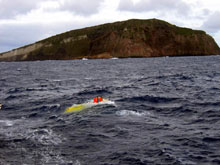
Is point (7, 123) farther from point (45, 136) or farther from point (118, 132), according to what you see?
point (118, 132)

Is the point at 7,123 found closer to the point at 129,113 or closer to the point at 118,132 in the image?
the point at 118,132

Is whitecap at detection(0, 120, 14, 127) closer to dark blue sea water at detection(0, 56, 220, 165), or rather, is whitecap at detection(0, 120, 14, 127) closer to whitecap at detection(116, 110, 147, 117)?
dark blue sea water at detection(0, 56, 220, 165)

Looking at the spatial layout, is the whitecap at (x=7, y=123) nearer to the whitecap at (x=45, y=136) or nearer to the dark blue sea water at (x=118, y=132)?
the dark blue sea water at (x=118, y=132)

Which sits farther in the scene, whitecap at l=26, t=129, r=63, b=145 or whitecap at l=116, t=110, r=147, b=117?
whitecap at l=116, t=110, r=147, b=117

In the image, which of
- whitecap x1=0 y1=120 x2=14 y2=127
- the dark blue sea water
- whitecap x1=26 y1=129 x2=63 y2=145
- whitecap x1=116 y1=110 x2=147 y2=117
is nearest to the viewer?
the dark blue sea water

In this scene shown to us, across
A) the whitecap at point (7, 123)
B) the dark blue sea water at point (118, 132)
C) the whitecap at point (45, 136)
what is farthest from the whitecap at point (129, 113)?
the whitecap at point (7, 123)

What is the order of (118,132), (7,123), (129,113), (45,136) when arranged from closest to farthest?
(45,136)
(118,132)
(7,123)
(129,113)

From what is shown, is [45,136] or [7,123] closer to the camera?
[45,136]

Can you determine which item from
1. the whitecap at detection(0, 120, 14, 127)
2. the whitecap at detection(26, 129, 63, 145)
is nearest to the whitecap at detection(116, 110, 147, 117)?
the whitecap at detection(26, 129, 63, 145)

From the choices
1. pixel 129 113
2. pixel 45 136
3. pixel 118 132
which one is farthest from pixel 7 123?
pixel 129 113

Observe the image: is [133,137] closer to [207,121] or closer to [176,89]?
[207,121]

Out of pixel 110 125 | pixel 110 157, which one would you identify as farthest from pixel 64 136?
pixel 110 157

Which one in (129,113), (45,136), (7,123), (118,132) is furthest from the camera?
(129,113)

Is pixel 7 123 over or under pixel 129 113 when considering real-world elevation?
under
